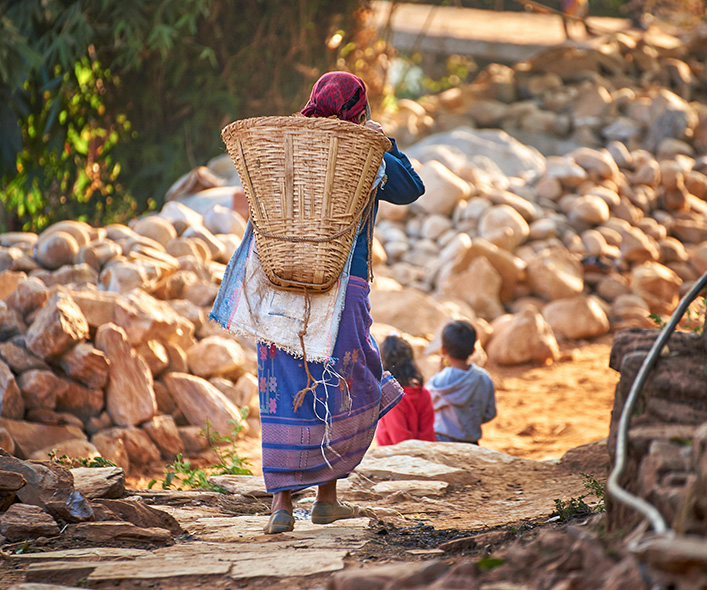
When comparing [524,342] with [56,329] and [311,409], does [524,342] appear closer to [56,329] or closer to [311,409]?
[56,329]

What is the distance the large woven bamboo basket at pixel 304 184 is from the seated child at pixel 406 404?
1600mm

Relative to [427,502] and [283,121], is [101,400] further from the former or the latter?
[283,121]

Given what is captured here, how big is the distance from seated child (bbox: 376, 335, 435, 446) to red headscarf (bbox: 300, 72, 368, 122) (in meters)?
1.71

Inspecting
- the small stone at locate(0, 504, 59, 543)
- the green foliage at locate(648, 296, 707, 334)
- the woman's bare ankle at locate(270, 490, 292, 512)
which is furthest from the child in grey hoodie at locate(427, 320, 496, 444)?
the small stone at locate(0, 504, 59, 543)

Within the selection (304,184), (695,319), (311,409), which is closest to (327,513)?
(311,409)

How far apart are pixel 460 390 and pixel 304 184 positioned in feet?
7.26

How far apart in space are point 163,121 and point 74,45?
6.51ft

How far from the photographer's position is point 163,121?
1053cm

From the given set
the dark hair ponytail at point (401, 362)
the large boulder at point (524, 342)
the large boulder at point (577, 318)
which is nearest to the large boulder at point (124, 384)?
the dark hair ponytail at point (401, 362)

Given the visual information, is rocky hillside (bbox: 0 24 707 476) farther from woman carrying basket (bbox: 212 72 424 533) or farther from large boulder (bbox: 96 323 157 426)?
woman carrying basket (bbox: 212 72 424 533)

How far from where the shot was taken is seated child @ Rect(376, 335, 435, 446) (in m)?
4.05

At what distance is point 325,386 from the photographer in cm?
271

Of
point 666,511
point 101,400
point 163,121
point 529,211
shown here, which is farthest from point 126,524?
point 163,121

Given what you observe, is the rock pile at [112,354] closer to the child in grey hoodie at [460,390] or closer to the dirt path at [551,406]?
the dirt path at [551,406]
